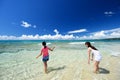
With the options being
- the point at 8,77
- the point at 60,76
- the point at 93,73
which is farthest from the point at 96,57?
the point at 8,77

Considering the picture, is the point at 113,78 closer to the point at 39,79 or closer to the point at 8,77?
the point at 39,79

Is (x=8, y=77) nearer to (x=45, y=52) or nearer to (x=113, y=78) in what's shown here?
(x=45, y=52)

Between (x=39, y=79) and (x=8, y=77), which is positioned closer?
(x=39, y=79)

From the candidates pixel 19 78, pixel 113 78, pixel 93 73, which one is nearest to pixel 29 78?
pixel 19 78

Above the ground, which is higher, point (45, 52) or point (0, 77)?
point (45, 52)

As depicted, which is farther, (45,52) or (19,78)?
(45,52)

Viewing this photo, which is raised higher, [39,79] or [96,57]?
[96,57]

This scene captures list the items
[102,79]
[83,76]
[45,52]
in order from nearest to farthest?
[102,79] → [83,76] → [45,52]

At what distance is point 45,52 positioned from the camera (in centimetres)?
767

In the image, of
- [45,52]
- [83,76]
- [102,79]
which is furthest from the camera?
[45,52]

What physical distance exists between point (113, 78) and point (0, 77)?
5775mm

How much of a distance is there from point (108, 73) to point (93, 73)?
82 centimetres

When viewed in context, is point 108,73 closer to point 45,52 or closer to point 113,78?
point 113,78

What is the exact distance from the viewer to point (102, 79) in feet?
21.5
